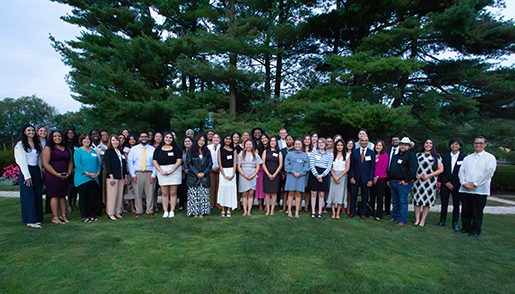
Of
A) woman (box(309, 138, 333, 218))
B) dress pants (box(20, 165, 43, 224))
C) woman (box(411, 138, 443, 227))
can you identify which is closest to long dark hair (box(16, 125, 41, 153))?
dress pants (box(20, 165, 43, 224))

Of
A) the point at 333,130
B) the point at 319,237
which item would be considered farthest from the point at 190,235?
the point at 333,130

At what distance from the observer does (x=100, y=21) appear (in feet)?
49.4

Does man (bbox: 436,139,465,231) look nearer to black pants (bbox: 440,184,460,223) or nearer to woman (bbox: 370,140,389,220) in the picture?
black pants (bbox: 440,184,460,223)

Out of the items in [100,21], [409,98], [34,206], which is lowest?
[34,206]

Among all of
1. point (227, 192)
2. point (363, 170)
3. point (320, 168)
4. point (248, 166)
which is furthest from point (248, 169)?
point (363, 170)

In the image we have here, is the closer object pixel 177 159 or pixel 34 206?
pixel 34 206

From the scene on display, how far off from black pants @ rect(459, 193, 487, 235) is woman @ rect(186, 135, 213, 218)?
4.95 m

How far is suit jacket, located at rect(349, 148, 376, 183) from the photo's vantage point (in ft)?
17.7

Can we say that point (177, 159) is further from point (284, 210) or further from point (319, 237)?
point (319, 237)

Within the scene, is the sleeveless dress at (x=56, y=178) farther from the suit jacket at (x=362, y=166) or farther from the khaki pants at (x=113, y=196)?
the suit jacket at (x=362, y=166)

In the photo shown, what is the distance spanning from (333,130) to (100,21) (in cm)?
1444

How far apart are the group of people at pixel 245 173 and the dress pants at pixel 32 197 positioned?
1.0 inches

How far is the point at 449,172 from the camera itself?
5227 millimetres

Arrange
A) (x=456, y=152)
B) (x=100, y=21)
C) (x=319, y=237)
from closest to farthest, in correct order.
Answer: (x=319, y=237) → (x=456, y=152) → (x=100, y=21)
